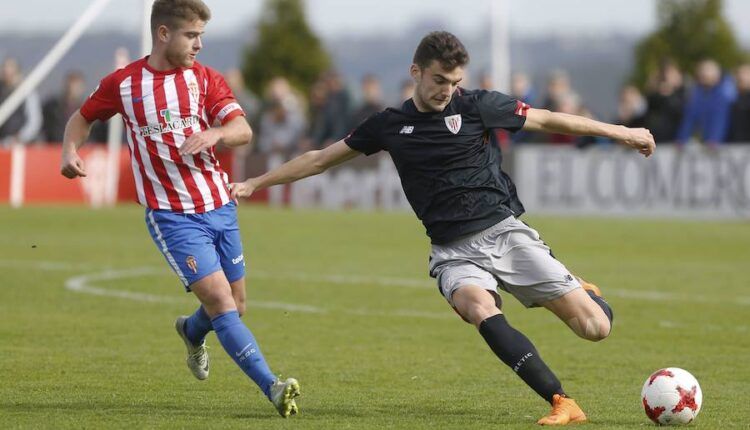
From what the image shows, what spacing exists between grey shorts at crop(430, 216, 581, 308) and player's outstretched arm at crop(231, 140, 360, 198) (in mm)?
784

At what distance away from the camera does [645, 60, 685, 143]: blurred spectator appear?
81.0 ft

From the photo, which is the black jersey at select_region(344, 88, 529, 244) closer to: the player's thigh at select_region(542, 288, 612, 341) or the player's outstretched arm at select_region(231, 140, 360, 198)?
the player's outstretched arm at select_region(231, 140, 360, 198)

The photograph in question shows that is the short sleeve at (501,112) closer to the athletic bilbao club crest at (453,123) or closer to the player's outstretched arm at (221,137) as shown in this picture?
the athletic bilbao club crest at (453,123)

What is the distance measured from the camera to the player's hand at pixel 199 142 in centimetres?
753

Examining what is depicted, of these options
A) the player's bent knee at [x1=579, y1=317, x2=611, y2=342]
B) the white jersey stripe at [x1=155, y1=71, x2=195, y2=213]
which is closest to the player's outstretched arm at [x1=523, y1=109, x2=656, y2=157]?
the player's bent knee at [x1=579, y1=317, x2=611, y2=342]

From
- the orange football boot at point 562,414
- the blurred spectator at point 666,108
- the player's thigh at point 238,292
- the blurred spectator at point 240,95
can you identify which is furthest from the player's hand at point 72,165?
the blurred spectator at point 240,95

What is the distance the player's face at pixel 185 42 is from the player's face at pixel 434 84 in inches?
48.2

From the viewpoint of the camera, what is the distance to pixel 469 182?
25.8 ft

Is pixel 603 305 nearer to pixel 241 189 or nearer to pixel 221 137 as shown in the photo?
pixel 241 189

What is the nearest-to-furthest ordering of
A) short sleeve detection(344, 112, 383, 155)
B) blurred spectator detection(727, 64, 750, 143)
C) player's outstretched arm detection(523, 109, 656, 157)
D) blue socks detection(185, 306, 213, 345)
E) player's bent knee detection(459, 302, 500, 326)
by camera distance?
player's bent knee detection(459, 302, 500, 326), player's outstretched arm detection(523, 109, 656, 157), short sleeve detection(344, 112, 383, 155), blue socks detection(185, 306, 213, 345), blurred spectator detection(727, 64, 750, 143)

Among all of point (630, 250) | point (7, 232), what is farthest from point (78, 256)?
point (630, 250)

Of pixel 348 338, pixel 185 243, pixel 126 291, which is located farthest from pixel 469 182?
pixel 126 291

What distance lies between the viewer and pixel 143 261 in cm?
1706

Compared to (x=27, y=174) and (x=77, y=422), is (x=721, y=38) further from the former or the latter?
(x=77, y=422)
